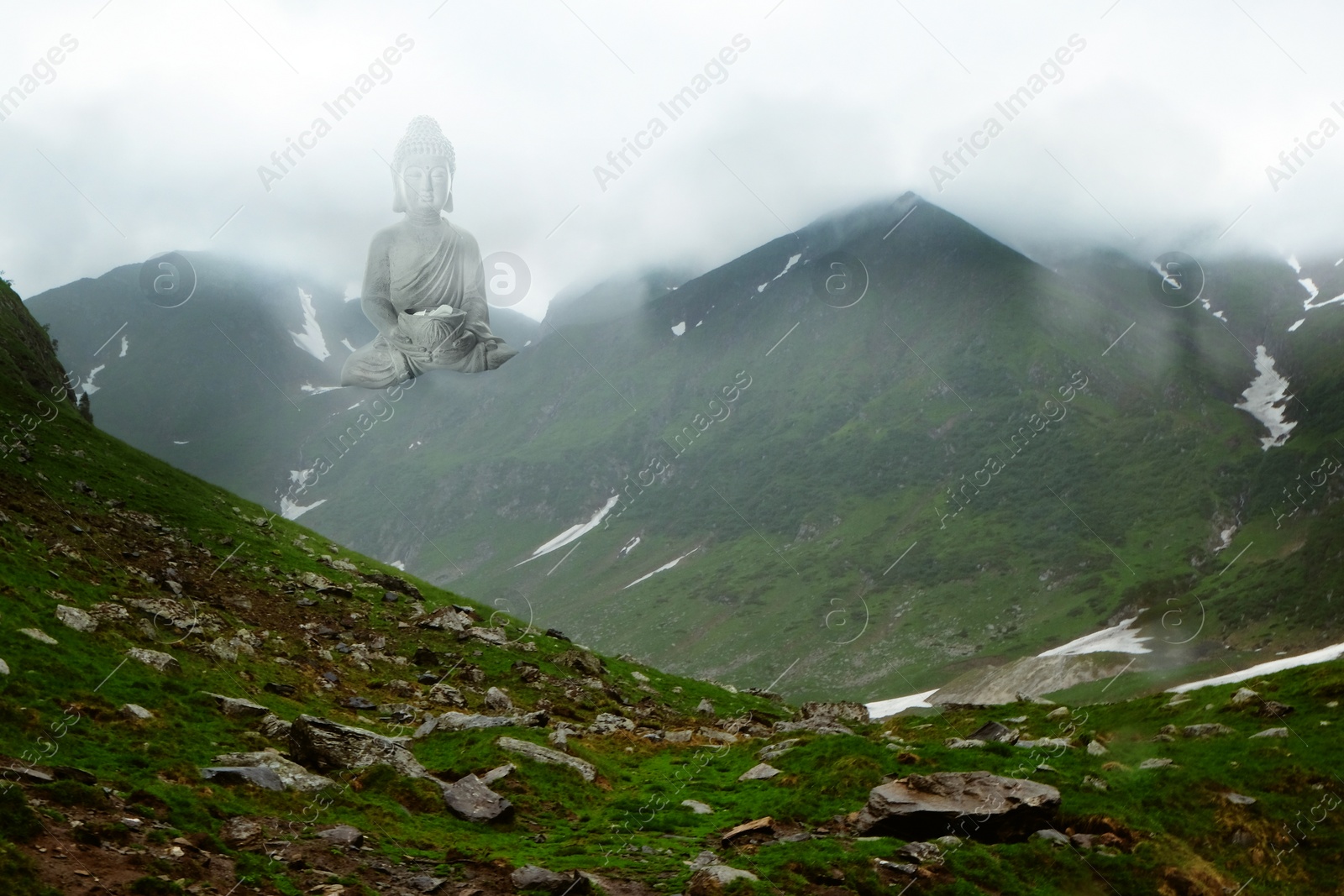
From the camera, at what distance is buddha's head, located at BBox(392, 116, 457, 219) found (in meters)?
44.5

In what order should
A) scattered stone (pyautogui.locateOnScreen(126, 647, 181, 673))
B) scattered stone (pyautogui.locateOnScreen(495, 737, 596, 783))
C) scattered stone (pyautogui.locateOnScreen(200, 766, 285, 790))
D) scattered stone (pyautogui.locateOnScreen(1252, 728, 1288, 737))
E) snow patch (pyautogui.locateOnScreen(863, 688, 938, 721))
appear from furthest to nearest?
snow patch (pyautogui.locateOnScreen(863, 688, 938, 721)) → scattered stone (pyautogui.locateOnScreen(1252, 728, 1288, 737)) → scattered stone (pyautogui.locateOnScreen(495, 737, 596, 783)) → scattered stone (pyautogui.locateOnScreen(126, 647, 181, 673)) → scattered stone (pyautogui.locateOnScreen(200, 766, 285, 790))

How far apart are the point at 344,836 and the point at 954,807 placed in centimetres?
1324

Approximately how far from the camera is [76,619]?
24.8 m

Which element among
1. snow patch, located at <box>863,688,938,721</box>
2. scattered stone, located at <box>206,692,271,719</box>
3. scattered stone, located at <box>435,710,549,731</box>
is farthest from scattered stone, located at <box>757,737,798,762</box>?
snow patch, located at <box>863,688,938,721</box>

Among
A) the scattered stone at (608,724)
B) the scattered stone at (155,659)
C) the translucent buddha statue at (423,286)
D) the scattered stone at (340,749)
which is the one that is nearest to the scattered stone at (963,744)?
the scattered stone at (608,724)

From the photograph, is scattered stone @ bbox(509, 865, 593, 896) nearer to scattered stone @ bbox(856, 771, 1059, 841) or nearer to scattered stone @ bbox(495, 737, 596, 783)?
scattered stone @ bbox(856, 771, 1059, 841)

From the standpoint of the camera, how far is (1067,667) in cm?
16912

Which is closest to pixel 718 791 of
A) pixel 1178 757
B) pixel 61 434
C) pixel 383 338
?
pixel 1178 757

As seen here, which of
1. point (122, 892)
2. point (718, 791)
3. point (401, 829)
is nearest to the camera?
point (122, 892)

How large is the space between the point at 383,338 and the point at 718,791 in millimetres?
28565

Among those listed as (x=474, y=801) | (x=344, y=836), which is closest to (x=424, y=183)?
(x=474, y=801)

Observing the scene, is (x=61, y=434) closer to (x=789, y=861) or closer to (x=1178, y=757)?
(x=789, y=861)

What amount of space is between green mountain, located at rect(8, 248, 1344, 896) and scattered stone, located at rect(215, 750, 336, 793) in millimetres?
69

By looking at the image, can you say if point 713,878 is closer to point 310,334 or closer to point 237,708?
point 237,708
